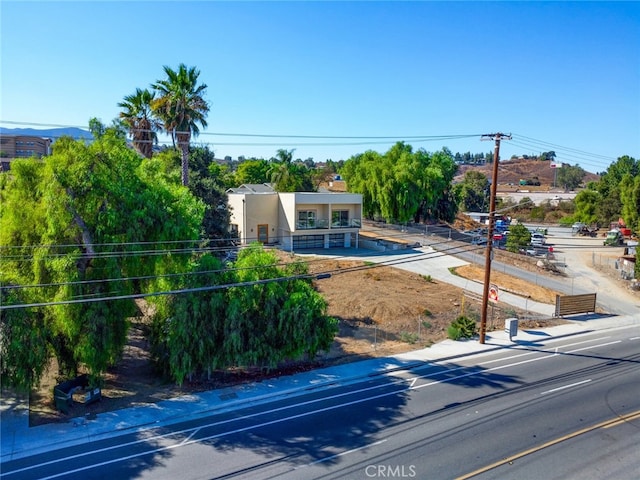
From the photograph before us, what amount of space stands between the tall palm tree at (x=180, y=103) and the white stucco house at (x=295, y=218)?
1443 cm

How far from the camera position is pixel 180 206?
1741 cm

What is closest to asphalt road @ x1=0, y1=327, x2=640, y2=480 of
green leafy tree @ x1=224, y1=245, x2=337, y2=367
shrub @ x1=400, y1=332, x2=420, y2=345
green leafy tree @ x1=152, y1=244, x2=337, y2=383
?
green leafy tree @ x1=224, y1=245, x2=337, y2=367

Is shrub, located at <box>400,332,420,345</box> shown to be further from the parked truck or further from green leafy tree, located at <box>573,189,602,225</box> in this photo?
green leafy tree, located at <box>573,189,602,225</box>

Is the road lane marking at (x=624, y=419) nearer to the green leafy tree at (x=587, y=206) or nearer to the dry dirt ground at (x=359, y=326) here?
the dry dirt ground at (x=359, y=326)

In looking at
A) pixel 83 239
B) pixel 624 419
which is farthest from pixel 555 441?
pixel 83 239

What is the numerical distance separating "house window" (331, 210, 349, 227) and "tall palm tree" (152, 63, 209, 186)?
19740 mm

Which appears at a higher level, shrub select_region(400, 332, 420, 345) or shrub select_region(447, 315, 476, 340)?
shrub select_region(447, 315, 476, 340)

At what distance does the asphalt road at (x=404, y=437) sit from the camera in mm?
11688

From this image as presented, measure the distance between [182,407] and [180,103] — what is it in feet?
64.3

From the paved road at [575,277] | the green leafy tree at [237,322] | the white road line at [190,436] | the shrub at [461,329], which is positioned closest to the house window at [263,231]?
the paved road at [575,277]

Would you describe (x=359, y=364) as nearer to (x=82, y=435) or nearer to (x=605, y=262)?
(x=82, y=435)

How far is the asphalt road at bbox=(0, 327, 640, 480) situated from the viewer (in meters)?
11.7

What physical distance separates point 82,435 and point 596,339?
24.4m

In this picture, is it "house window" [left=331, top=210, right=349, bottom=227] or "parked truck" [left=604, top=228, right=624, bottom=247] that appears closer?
"house window" [left=331, top=210, right=349, bottom=227]
